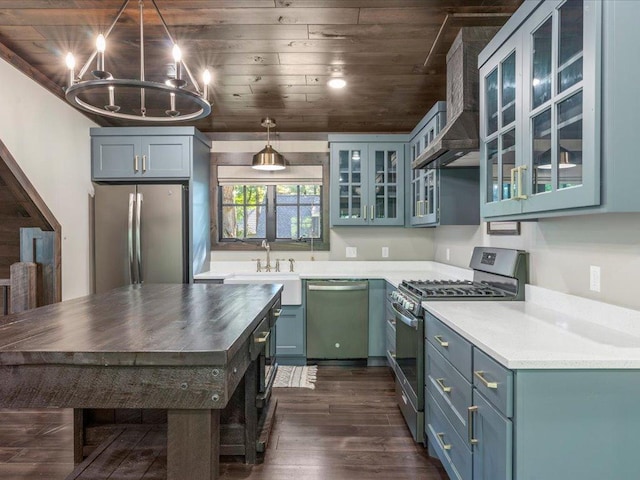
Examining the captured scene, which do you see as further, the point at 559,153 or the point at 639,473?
the point at 559,153

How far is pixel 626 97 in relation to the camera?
4.00 feet

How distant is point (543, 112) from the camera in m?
1.57

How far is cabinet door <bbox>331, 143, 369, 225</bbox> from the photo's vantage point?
156 inches

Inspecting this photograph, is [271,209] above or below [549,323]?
above

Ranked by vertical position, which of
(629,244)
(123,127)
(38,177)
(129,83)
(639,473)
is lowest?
(639,473)

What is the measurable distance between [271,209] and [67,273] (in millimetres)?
2043

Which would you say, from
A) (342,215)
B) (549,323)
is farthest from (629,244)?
(342,215)

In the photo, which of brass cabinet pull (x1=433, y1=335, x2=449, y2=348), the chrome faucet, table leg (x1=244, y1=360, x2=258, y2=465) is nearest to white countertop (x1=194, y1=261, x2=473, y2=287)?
the chrome faucet

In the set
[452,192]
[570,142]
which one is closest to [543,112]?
[570,142]

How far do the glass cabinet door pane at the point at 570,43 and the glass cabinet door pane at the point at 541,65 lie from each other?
0.27 feet

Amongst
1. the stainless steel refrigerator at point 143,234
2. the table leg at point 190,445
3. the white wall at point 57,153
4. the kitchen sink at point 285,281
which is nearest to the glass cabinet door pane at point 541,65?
the table leg at point 190,445

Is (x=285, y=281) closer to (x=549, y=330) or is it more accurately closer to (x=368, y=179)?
(x=368, y=179)

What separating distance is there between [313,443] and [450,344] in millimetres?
1192

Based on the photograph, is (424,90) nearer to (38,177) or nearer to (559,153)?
(559,153)
